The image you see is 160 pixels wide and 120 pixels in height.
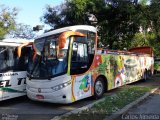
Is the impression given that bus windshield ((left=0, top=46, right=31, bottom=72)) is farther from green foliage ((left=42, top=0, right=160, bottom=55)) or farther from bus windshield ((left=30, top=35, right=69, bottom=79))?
green foliage ((left=42, top=0, right=160, bottom=55))

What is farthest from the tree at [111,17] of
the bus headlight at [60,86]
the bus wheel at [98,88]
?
the bus headlight at [60,86]

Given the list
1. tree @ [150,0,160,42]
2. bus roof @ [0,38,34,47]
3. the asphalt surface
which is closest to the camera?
the asphalt surface

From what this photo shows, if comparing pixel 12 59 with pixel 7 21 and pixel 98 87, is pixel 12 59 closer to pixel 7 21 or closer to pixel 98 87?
pixel 98 87

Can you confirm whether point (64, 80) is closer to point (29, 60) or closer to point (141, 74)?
point (29, 60)

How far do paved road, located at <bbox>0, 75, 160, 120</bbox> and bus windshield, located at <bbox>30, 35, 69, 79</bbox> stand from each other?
44.7 inches

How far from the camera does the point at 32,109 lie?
34.5 feet

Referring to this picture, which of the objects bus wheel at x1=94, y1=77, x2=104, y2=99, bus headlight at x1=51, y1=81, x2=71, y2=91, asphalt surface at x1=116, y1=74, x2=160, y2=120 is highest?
bus headlight at x1=51, y1=81, x2=71, y2=91

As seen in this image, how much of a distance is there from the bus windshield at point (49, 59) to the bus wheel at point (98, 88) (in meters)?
2.22

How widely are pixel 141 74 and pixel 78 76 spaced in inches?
328

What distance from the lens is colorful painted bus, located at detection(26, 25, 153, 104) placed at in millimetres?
10188

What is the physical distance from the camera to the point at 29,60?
1143cm

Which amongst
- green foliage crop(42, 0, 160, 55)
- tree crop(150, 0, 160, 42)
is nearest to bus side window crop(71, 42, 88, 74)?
tree crop(150, 0, 160, 42)

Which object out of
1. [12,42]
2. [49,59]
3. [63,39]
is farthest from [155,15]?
[63,39]

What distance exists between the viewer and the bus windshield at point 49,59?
10203mm
